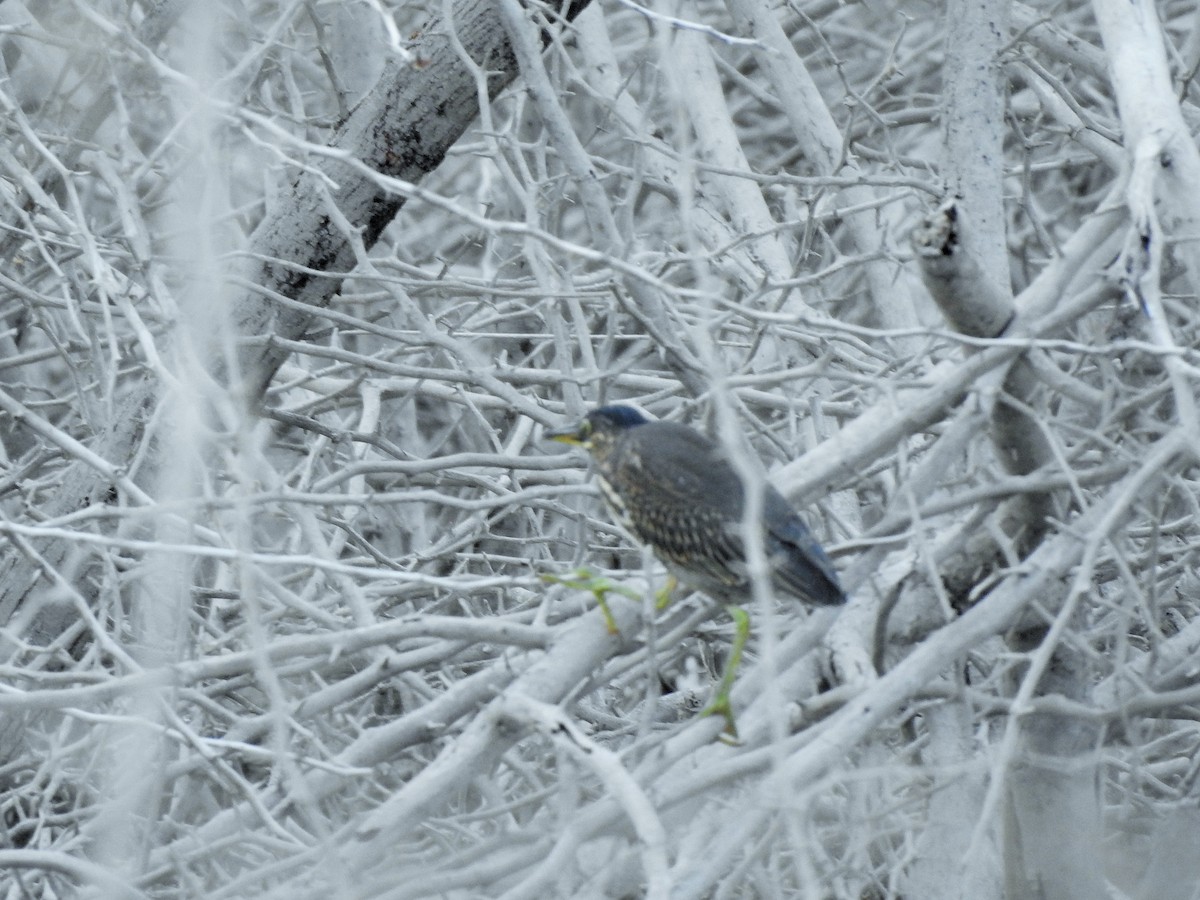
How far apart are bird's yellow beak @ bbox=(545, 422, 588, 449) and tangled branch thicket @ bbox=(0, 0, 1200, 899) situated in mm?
190

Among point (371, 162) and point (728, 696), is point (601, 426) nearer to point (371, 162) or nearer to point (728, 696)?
point (728, 696)

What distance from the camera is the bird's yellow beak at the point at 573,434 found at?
3.84m

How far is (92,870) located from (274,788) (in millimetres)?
645

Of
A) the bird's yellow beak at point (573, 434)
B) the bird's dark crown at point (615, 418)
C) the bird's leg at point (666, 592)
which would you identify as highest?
the bird's dark crown at point (615, 418)

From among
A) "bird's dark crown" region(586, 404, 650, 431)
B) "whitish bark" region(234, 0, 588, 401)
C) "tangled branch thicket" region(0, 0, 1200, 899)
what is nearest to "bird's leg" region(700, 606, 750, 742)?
"tangled branch thicket" region(0, 0, 1200, 899)

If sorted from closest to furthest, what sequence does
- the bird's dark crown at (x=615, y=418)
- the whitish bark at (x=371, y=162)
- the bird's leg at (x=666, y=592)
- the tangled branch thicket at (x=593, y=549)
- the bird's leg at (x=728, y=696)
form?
the tangled branch thicket at (x=593, y=549) → the bird's leg at (x=728, y=696) → the bird's leg at (x=666, y=592) → the bird's dark crown at (x=615, y=418) → the whitish bark at (x=371, y=162)

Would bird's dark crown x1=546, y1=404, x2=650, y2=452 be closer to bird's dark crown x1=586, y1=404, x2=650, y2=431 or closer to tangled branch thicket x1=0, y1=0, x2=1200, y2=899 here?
bird's dark crown x1=586, y1=404, x2=650, y2=431

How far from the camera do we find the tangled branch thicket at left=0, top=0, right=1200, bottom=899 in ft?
9.23

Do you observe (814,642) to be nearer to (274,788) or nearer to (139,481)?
(274,788)

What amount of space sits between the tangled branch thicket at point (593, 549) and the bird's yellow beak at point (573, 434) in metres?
0.19

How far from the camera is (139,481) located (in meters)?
4.54

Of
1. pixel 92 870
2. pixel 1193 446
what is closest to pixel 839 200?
pixel 1193 446

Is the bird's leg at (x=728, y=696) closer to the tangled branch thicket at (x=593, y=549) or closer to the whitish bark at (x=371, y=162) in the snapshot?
the tangled branch thicket at (x=593, y=549)

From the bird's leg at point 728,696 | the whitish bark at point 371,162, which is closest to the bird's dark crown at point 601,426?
the bird's leg at point 728,696
